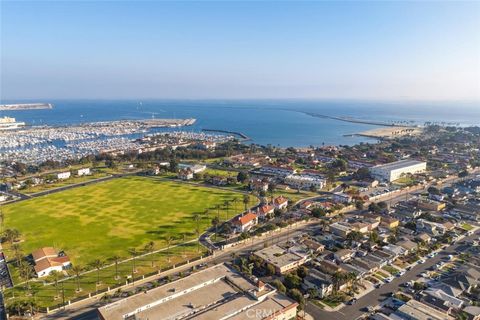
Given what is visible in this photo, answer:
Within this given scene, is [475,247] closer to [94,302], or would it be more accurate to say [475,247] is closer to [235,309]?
[235,309]

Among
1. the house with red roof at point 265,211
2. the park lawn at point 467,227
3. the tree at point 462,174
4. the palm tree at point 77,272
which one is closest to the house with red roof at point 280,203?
the house with red roof at point 265,211

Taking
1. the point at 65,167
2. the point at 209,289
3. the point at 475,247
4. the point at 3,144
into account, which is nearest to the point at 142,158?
the point at 65,167

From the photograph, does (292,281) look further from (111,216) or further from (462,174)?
(462,174)

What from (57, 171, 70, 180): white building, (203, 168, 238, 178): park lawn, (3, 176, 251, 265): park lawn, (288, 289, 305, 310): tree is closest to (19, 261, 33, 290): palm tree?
(3, 176, 251, 265): park lawn

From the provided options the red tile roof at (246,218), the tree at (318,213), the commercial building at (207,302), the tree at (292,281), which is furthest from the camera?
the tree at (318,213)

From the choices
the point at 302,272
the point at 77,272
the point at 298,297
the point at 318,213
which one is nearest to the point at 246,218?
the point at 318,213

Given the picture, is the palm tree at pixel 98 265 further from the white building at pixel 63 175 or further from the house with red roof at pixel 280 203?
the white building at pixel 63 175

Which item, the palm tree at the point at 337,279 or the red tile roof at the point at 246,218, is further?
the red tile roof at the point at 246,218
